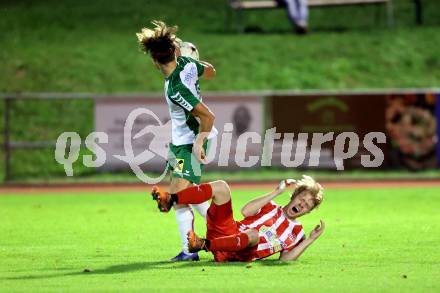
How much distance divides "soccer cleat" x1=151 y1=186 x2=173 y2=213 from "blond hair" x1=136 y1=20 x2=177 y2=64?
1386 millimetres

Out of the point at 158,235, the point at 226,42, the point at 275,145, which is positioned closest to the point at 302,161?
the point at 275,145

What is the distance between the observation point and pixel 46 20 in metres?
35.5

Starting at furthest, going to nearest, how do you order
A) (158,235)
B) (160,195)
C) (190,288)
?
(158,235), (160,195), (190,288)

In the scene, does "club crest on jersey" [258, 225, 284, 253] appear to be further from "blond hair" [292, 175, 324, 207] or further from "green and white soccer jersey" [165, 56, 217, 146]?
"green and white soccer jersey" [165, 56, 217, 146]

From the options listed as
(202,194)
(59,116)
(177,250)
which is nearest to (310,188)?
(202,194)

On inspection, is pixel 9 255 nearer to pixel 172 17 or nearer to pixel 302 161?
pixel 302 161

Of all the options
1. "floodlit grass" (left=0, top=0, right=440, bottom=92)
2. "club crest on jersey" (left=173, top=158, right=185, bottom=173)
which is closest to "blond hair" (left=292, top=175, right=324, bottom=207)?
"club crest on jersey" (left=173, top=158, right=185, bottom=173)

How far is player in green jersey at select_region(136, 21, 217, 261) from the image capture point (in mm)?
10938

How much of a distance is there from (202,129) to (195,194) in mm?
653

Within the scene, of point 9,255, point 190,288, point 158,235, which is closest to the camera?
point 190,288

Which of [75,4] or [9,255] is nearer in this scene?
[9,255]

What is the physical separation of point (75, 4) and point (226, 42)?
292 inches

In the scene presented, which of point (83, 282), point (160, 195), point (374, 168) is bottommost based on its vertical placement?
point (374, 168)

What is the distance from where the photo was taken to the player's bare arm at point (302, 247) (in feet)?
35.7
